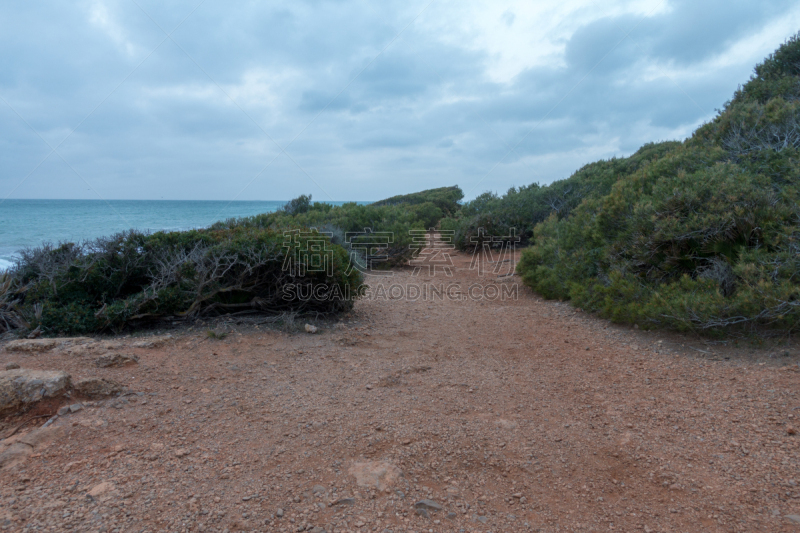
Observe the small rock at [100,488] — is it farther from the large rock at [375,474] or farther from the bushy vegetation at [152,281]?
the bushy vegetation at [152,281]

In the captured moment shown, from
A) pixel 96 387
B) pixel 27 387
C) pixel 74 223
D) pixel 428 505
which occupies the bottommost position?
pixel 428 505

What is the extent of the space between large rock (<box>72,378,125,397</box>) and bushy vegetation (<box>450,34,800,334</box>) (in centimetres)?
576

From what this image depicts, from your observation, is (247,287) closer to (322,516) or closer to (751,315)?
(322,516)

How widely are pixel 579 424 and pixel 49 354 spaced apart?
503cm

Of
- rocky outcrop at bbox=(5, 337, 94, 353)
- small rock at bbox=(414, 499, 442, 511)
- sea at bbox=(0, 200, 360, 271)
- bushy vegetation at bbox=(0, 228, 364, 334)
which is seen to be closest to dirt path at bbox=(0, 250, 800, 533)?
small rock at bbox=(414, 499, 442, 511)

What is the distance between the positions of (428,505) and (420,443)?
2.09ft

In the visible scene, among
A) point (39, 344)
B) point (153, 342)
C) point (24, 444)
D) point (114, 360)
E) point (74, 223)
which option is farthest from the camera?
point (74, 223)

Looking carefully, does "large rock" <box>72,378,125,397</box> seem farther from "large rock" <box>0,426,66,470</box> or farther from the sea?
the sea

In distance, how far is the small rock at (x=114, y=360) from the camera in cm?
413

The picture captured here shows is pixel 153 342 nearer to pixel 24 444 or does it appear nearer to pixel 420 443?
pixel 24 444

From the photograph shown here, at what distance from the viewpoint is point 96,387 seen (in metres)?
3.54

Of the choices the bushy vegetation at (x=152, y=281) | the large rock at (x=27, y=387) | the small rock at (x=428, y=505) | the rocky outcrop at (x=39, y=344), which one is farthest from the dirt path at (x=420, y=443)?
the bushy vegetation at (x=152, y=281)

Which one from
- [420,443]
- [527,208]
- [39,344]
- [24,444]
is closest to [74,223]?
[527,208]

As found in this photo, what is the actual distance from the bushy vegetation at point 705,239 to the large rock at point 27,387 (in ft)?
19.9
